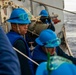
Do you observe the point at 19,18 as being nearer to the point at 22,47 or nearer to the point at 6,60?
the point at 22,47

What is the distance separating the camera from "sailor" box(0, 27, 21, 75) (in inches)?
49.8

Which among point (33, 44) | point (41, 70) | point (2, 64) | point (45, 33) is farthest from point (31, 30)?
point (2, 64)

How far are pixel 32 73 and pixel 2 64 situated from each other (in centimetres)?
176

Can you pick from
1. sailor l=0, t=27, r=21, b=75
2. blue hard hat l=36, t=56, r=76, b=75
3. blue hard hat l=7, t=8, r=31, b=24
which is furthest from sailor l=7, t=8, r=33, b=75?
sailor l=0, t=27, r=21, b=75

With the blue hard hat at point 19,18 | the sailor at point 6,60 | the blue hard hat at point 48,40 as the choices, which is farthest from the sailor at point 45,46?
the sailor at point 6,60

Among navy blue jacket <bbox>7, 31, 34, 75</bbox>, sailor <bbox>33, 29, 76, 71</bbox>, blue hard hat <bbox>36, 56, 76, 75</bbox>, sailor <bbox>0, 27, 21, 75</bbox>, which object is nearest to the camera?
sailor <bbox>0, 27, 21, 75</bbox>

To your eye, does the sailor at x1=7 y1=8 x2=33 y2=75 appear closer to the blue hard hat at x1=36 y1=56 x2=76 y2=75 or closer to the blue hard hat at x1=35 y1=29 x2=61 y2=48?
the blue hard hat at x1=35 y1=29 x2=61 y2=48

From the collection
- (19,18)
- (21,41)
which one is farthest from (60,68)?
(19,18)

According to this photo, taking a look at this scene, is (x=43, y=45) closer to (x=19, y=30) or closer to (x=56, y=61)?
(x=19, y=30)

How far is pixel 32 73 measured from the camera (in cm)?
300

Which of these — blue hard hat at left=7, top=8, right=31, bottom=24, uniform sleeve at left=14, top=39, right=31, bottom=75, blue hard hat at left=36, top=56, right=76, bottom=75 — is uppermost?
blue hard hat at left=7, top=8, right=31, bottom=24

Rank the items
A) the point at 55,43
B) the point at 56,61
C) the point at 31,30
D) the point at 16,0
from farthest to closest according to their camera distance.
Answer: the point at 16,0
the point at 31,30
the point at 55,43
the point at 56,61

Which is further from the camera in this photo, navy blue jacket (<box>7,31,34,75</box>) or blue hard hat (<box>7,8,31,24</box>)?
blue hard hat (<box>7,8,31,24</box>)

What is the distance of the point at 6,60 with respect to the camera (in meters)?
1.27
